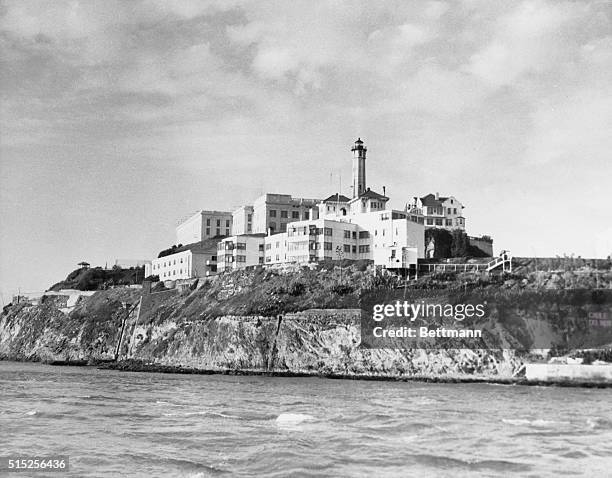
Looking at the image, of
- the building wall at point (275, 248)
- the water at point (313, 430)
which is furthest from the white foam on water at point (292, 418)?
the building wall at point (275, 248)

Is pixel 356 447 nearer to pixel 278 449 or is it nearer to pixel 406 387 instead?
pixel 278 449

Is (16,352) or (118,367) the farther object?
(16,352)

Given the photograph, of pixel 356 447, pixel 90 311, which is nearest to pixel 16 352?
pixel 90 311

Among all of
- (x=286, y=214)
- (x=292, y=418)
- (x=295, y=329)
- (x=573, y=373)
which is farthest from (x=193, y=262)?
(x=292, y=418)

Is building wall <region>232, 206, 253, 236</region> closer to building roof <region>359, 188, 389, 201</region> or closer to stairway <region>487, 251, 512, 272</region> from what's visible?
building roof <region>359, 188, 389, 201</region>

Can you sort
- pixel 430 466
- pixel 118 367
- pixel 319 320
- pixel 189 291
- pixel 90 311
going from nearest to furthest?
1. pixel 430 466
2. pixel 319 320
3. pixel 118 367
4. pixel 189 291
5. pixel 90 311

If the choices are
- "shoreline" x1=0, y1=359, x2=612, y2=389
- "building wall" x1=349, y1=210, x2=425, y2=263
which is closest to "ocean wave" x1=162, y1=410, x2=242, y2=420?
"shoreline" x1=0, y1=359, x2=612, y2=389
